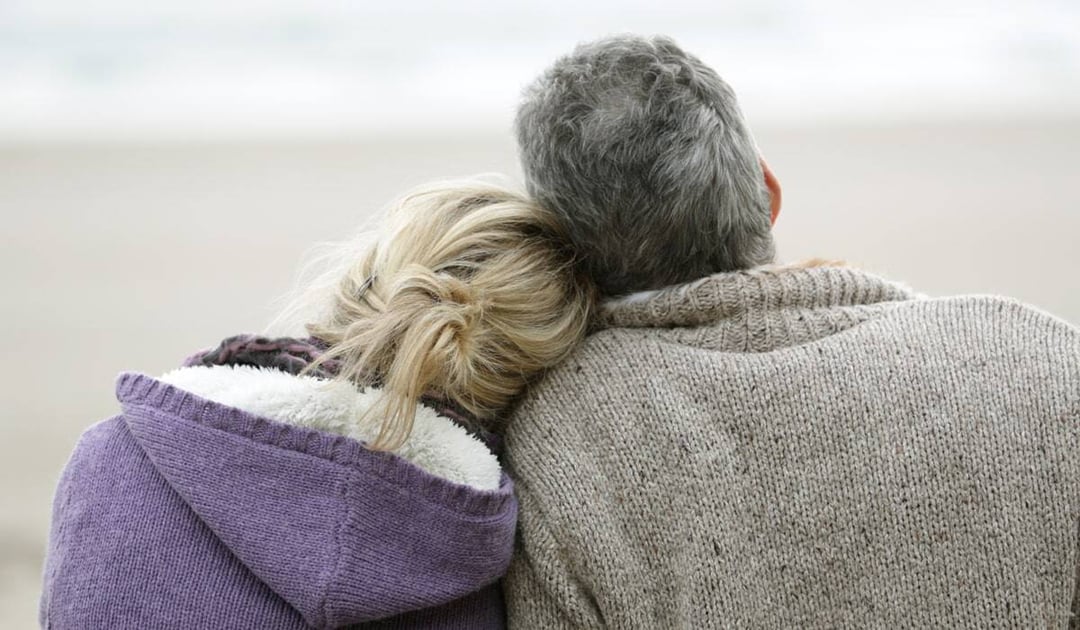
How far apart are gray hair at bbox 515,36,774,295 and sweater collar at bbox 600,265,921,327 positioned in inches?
1.7

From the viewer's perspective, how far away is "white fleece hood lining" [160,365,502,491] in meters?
1.19

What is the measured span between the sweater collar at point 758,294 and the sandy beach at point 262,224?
351cm

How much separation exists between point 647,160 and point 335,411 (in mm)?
448

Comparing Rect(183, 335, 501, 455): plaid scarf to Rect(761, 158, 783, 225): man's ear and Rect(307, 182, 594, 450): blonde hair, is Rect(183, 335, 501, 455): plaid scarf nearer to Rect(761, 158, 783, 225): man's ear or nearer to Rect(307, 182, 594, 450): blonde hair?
Rect(307, 182, 594, 450): blonde hair

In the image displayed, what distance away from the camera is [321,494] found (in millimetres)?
1159

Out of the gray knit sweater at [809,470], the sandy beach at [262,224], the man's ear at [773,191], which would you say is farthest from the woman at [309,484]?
the sandy beach at [262,224]

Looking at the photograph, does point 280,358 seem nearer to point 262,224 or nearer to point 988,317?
point 988,317

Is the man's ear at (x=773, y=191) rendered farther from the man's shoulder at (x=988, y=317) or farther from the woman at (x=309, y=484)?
the woman at (x=309, y=484)

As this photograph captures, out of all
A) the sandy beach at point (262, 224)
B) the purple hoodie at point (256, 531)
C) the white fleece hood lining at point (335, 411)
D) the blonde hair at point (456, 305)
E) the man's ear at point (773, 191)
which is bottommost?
the sandy beach at point (262, 224)

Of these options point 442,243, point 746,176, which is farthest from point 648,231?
point 442,243

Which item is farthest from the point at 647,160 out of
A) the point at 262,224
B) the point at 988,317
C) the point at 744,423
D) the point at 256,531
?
the point at 262,224

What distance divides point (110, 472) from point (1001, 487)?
0.95 meters

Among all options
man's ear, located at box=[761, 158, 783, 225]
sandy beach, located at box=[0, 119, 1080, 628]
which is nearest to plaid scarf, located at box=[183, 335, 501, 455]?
man's ear, located at box=[761, 158, 783, 225]

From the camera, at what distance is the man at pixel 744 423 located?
3.95 feet
